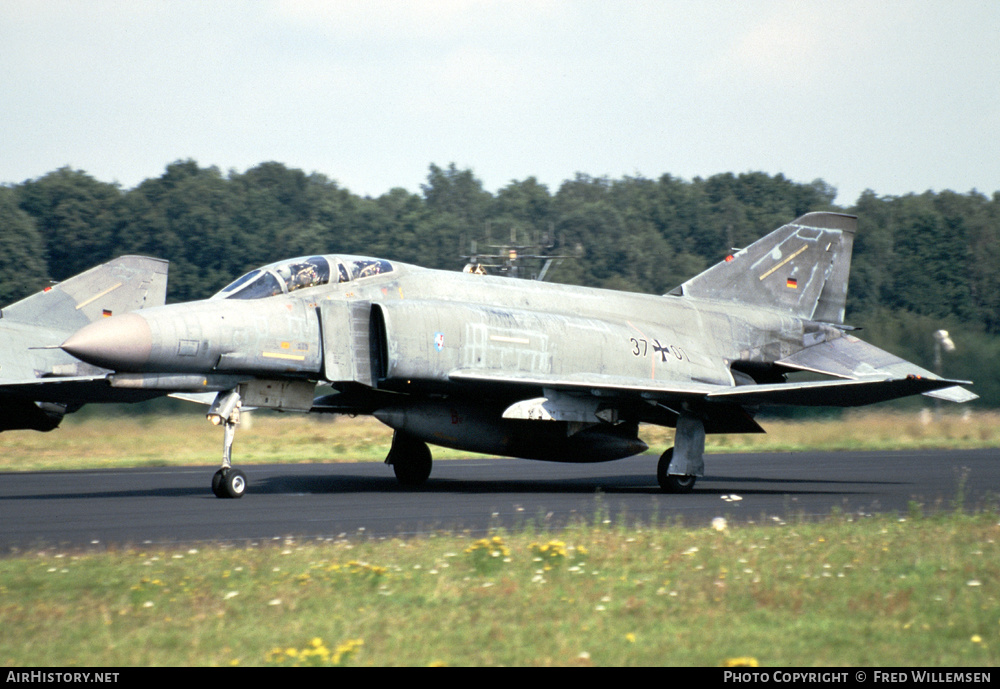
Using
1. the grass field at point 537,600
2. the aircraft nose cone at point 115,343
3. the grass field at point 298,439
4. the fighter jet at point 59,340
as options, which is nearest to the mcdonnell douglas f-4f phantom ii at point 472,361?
the aircraft nose cone at point 115,343

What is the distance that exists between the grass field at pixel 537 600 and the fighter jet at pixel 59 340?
31.2ft

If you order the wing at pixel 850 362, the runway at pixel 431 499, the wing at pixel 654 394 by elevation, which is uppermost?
the wing at pixel 850 362

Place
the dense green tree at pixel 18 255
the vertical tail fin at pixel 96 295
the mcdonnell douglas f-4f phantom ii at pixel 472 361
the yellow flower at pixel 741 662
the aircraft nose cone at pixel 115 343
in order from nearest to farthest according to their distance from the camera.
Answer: the yellow flower at pixel 741 662 → the aircraft nose cone at pixel 115 343 → the mcdonnell douglas f-4f phantom ii at pixel 472 361 → the vertical tail fin at pixel 96 295 → the dense green tree at pixel 18 255

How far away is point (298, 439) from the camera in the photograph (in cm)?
2498

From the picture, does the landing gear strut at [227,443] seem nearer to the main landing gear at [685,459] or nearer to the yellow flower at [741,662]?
the main landing gear at [685,459]

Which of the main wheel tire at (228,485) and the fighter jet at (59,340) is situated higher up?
the fighter jet at (59,340)

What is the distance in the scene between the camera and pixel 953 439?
26.5m

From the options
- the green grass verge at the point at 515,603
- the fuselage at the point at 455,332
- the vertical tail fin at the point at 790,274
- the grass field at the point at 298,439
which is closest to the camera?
the green grass verge at the point at 515,603

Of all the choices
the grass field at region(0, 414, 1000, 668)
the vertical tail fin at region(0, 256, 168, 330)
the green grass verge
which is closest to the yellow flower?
the grass field at region(0, 414, 1000, 668)

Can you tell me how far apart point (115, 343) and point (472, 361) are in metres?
4.51

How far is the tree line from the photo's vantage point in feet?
163

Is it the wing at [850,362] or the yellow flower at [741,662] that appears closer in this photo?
the yellow flower at [741,662]

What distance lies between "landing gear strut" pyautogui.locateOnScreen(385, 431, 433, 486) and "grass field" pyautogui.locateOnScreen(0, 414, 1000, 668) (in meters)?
5.63

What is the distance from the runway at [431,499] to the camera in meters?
9.24
